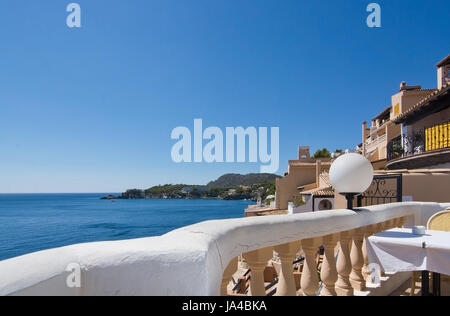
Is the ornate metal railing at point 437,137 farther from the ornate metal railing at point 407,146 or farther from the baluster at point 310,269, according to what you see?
the baluster at point 310,269

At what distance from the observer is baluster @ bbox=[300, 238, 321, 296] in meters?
2.47

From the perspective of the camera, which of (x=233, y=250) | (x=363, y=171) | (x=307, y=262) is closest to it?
(x=233, y=250)

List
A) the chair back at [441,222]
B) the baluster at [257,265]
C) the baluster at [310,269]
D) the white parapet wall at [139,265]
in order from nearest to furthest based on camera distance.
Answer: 1. the white parapet wall at [139,265]
2. the baluster at [257,265]
3. the baluster at [310,269]
4. the chair back at [441,222]

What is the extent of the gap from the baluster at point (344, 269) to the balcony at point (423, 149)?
38.3ft

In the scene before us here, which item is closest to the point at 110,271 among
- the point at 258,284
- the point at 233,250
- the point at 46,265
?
the point at 46,265

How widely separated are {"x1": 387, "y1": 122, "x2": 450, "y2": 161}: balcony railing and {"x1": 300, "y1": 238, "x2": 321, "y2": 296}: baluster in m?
12.8

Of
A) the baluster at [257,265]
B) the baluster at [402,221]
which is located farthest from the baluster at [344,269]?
the baluster at [402,221]

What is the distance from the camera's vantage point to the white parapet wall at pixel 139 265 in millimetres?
868

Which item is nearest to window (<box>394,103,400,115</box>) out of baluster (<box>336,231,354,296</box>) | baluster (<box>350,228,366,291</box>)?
baluster (<box>350,228,366,291</box>)

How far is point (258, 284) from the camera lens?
2.01m

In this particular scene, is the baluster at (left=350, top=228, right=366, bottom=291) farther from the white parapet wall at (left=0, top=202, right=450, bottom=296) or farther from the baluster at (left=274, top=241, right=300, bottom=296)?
the white parapet wall at (left=0, top=202, right=450, bottom=296)

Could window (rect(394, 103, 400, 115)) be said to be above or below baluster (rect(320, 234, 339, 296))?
above

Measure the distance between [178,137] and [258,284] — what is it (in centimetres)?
994
